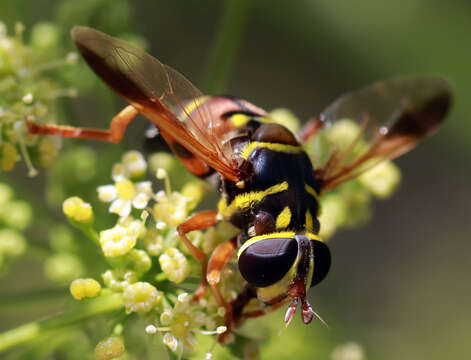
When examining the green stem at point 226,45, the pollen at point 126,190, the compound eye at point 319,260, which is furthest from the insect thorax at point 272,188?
the green stem at point 226,45

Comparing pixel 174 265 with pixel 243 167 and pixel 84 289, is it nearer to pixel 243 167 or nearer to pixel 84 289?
pixel 84 289

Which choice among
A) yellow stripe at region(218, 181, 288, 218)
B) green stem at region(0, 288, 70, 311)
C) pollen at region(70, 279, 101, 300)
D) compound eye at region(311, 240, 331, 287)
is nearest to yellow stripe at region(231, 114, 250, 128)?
yellow stripe at region(218, 181, 288, 218)

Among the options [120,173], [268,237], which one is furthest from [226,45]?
[268,237]

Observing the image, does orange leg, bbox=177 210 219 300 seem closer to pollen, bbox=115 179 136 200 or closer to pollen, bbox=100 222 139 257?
pollen, bbox=100 222 139 257

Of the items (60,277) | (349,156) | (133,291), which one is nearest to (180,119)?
(133,291)

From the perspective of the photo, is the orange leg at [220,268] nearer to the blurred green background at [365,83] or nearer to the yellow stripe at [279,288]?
the yellow stripe at [279,288]
